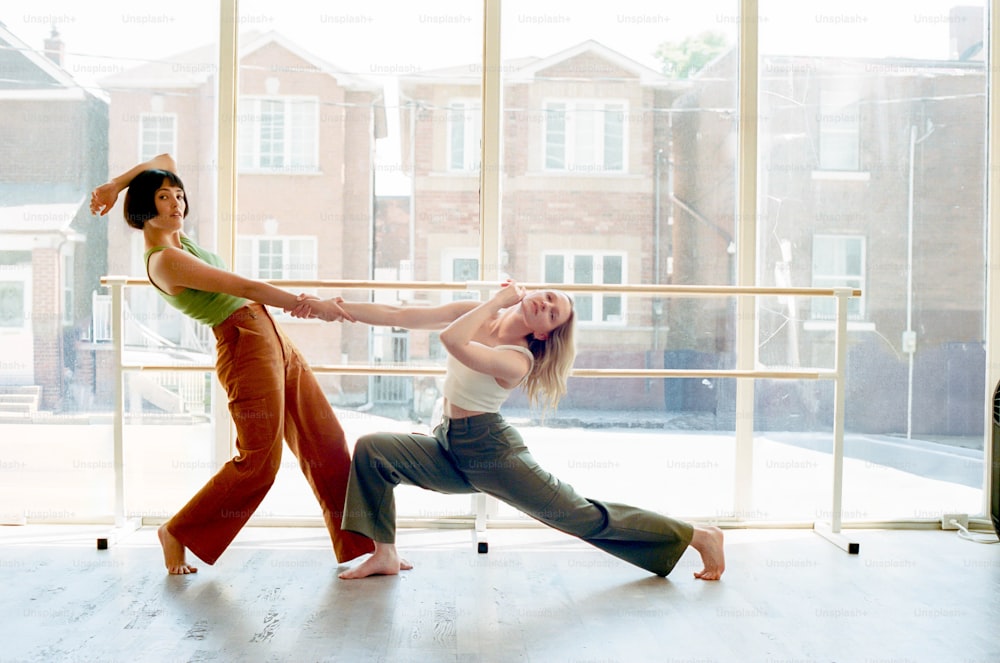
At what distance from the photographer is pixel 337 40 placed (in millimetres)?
3145

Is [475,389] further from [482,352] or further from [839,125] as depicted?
[839,125]

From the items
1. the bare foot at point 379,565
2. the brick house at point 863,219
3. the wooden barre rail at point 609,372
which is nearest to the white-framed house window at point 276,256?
the wooden barre rail at point 609,372

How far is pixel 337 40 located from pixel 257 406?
1377 millimetres

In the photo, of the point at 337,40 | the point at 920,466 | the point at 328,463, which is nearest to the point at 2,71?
the point at 337,40

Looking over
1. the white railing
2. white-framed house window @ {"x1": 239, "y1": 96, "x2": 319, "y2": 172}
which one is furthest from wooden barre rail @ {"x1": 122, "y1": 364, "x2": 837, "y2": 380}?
white-framed house window @ {"x1": 239, "y1": 96, "x2": 319, "y2": 172}

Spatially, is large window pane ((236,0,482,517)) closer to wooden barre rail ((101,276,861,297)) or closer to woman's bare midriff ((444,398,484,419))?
wooden barre rail ((101,276,861,297))

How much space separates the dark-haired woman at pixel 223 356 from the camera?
2471mm

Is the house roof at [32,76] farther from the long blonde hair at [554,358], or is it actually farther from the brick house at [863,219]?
the brick house at [863,219]

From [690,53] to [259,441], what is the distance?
6.48 feet

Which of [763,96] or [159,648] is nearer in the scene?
[159,648]

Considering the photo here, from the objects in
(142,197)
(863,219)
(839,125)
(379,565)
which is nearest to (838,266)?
(863,219)

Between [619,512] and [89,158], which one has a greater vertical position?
[89,158]

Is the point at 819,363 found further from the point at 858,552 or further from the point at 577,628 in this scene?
the point at 577,628

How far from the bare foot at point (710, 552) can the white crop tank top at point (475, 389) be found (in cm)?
66
